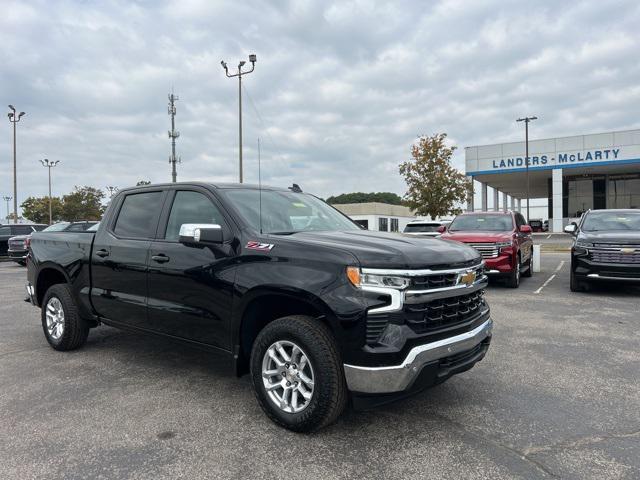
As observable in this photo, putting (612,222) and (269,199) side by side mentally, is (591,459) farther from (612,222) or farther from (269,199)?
(612,222)

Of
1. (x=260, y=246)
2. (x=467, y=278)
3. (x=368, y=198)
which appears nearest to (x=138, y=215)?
(x=260, y=246)

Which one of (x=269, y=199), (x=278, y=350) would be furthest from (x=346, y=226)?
(x=278, y=350)

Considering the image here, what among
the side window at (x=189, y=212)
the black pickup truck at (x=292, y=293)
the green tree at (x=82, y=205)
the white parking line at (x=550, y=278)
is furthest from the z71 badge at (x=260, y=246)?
the green tree at (x=82, y=205)

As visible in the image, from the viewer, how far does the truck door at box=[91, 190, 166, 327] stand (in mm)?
4469

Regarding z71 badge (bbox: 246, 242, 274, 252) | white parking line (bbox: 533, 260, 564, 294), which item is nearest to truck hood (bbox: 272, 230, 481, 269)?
z71 badge (bbox: 246, 242, 274, 252)

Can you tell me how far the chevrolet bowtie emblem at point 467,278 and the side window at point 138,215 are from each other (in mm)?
2756

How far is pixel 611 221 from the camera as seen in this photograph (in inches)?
397

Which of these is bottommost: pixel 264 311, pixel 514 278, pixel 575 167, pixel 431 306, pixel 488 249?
pixel 514 278

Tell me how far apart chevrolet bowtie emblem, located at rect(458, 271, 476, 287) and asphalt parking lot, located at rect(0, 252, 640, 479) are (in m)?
1.01

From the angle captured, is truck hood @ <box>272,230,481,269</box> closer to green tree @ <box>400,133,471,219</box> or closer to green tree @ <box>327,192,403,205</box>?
green tree @ <box>400,133,471,219</box>

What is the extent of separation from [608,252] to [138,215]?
8.20 m

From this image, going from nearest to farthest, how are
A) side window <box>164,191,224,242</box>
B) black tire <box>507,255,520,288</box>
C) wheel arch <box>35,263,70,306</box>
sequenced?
side window <box>164,191,224,242</box>
wheel arch <box>35,263,70,306</box>
black tire <box>507,255,520,288</box>

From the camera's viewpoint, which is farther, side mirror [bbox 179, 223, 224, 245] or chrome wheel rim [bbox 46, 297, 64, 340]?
chrome wheel rim [bbox 46, 297, 64, 340]

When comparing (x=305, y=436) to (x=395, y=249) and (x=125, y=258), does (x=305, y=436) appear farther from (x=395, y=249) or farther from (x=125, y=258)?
(x=125, y=258)
